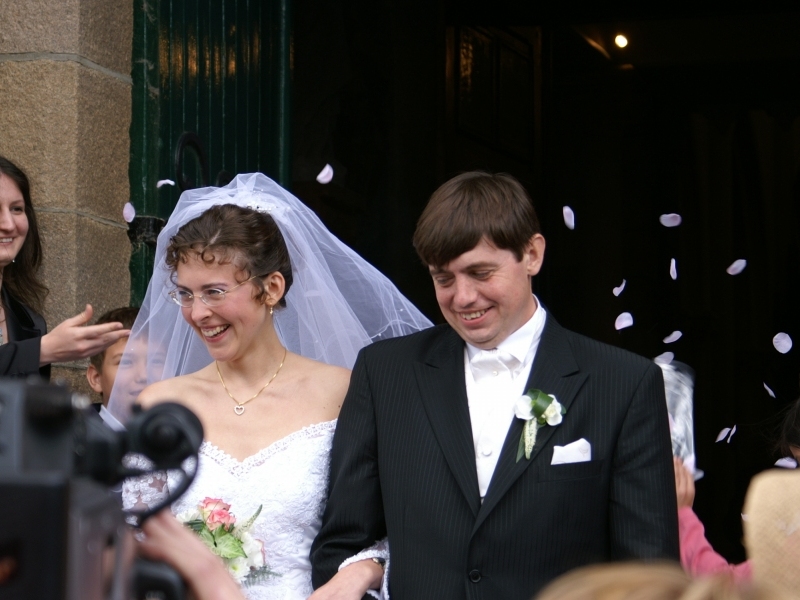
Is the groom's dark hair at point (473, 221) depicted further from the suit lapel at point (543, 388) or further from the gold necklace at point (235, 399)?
the gold necklace at point (235, 399)

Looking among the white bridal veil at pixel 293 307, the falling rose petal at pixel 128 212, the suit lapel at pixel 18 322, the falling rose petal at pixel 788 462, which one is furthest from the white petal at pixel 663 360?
the suit lapel at pixel 18 322

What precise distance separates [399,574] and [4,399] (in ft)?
6.13

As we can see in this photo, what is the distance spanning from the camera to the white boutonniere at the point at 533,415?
8.48 feet

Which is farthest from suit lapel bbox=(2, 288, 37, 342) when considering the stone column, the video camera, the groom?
the video camera

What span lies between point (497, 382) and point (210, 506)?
0.75m

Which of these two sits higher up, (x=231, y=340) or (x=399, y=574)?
(x=231, y=340)

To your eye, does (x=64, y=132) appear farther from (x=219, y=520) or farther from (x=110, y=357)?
(x=219, y=520)

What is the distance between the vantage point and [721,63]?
7.39 metres

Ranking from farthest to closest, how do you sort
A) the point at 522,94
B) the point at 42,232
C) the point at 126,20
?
1. the point at 522,94
2. the point at 126,20
3. the point at 42,232

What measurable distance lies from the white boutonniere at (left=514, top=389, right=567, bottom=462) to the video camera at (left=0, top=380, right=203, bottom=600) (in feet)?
5.34

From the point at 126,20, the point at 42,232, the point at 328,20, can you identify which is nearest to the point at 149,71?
the point at 126,20

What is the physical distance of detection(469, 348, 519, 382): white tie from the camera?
2.73 meters

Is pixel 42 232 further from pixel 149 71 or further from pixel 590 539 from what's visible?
pixel 590 539

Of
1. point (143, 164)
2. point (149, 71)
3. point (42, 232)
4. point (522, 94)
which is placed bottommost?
point (42, 232)
